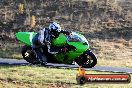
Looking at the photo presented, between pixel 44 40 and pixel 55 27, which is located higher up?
pixel 55 27

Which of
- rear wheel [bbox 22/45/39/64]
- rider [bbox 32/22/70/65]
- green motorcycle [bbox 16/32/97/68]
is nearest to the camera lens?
green motorcycle [bbox 16/32/97/68]

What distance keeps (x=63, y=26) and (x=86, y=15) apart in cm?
269

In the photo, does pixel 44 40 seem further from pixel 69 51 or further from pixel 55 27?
pixel 69 51

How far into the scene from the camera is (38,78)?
19000 millimetres

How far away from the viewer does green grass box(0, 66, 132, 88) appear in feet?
60.6

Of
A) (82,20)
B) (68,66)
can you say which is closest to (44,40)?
(68,66)

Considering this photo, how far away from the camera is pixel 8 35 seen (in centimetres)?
3098

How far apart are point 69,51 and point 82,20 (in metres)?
15.3

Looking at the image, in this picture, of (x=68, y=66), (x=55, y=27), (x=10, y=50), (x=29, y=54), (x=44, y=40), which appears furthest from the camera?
(x=10, y=50)

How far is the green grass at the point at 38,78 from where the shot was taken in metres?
18.5

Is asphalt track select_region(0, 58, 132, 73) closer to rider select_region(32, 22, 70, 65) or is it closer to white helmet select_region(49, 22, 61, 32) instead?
rider select_region(32, 22, 70, 65)

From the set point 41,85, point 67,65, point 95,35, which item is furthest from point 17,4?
point 41,85

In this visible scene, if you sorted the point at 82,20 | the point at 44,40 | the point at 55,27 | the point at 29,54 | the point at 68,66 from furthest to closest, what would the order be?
the point at 82,20, the point at 68,66, the point at 29,54, the point at 44,40, the point at 55,27

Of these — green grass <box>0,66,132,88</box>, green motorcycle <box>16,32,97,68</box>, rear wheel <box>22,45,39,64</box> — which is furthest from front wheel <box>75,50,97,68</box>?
rear wheel <box>22,45,39,64</box>
